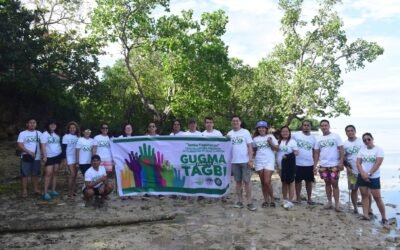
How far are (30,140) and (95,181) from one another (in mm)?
1780

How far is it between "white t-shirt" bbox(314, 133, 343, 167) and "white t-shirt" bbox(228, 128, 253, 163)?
139 cm

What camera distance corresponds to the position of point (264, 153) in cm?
733

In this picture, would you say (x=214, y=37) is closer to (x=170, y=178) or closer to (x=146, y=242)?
(x=170, y=178)

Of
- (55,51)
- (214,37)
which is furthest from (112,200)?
(214,37)

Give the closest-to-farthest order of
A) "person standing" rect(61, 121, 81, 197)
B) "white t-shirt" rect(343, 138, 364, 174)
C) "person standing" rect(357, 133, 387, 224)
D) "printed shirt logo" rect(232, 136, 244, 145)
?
"person standing" rect(357, 133, 387, 224) < "white t-shirt" rect(343, 138, 364, 174) < "printed shirt logo" rect(232, 136, 244, 145) < "person standing" rect(61, 121, 81, 197)

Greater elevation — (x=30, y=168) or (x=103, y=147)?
(x=103, y=147)

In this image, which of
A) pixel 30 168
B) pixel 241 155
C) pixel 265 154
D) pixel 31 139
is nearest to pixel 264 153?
pixel 265 154

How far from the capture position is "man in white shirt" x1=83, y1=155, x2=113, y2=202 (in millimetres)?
7348

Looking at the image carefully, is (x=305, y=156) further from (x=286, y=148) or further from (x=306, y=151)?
(x=286, y=148)

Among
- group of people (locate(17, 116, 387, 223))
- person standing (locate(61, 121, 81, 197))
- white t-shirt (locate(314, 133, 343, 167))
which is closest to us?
group of people (locate(17, 116, 387, 223))

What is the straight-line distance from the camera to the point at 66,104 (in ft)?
77.5

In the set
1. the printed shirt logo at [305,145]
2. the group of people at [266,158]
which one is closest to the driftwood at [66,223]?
the group of people at [266,158]

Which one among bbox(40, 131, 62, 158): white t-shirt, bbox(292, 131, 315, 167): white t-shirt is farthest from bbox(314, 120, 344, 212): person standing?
bbox(40, 131, 62, 158): white t-shirt

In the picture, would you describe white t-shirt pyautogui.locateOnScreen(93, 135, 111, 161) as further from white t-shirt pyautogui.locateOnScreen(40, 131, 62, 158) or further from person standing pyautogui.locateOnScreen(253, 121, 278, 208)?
person standing pyautogui.locateOnScreen(253, 121, 278, 208)
